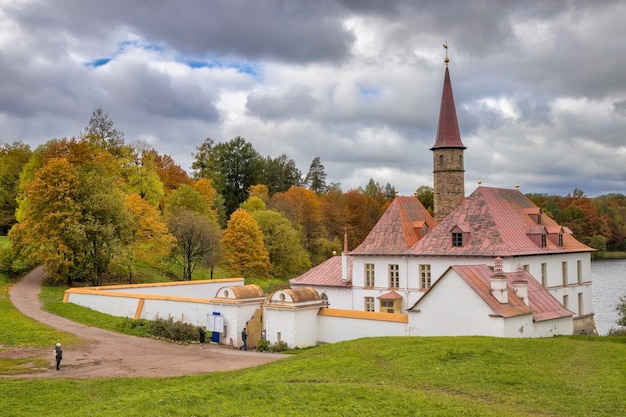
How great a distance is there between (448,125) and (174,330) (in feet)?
80.8

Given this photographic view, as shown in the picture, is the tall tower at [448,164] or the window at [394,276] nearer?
the window at [394,276]

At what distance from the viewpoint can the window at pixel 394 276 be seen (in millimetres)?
39938

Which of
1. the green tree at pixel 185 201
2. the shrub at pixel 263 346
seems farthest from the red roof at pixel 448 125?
the green tree at pixel 185 201

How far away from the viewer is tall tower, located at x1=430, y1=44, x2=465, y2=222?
144 ft

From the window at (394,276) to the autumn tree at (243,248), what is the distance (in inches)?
834

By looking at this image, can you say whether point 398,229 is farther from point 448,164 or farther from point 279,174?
point 279,174

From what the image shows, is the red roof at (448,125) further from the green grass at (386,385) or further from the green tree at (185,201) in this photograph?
the green tree at (185,201)

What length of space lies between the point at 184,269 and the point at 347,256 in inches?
734

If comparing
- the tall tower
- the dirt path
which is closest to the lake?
the tall tower

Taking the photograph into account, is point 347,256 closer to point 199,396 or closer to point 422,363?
point 422,363

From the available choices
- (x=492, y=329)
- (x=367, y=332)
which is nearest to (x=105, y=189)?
(x=367, y=332)

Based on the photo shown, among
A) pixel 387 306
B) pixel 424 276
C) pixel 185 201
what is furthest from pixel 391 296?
pixel 185 201

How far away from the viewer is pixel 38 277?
43.9 metres

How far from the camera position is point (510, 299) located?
2456cm
